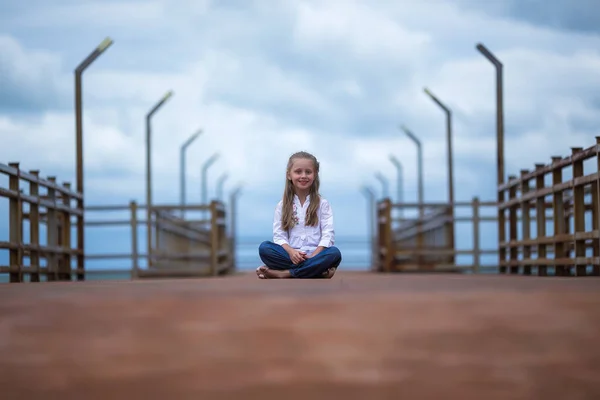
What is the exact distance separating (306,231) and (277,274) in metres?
0.38

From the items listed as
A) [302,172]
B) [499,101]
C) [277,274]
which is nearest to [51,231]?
[277,274]

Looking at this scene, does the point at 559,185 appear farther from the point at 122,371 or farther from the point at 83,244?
the point at 122,371

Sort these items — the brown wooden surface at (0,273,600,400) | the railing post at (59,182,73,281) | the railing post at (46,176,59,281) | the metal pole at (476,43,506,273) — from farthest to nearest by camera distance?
the metal pole at (476,43,506,273) → the railing post at (59,182,73,281) → the railing post at (46,176,59,281) → the brown wooden surface at (0,273,600,400)

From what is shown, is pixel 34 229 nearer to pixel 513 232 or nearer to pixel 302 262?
pixel 302 262

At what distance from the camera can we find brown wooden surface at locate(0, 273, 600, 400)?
2539 millimetres

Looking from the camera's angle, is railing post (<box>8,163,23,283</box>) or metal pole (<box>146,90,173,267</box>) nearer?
Result: railing post (<box>8,163,23,283</box>)

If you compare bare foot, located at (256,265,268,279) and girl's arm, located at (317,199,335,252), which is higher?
girl's arm, located at (317,199,335,252)

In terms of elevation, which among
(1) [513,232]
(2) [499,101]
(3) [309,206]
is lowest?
(1) [513,232]

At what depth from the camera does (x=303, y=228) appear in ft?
23.2

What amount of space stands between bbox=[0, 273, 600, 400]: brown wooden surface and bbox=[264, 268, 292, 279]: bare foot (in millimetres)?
3699

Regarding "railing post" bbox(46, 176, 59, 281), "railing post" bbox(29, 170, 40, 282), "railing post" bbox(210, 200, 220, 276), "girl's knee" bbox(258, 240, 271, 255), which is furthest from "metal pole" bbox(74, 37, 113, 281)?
"girl's knee" bbox(258, 240, 271, 255)

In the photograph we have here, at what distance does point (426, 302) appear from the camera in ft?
10.7

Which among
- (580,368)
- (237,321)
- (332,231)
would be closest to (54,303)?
(237,321)

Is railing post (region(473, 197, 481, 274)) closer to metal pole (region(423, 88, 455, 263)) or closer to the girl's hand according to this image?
metal pole (region(423, 88, 455, 263))
